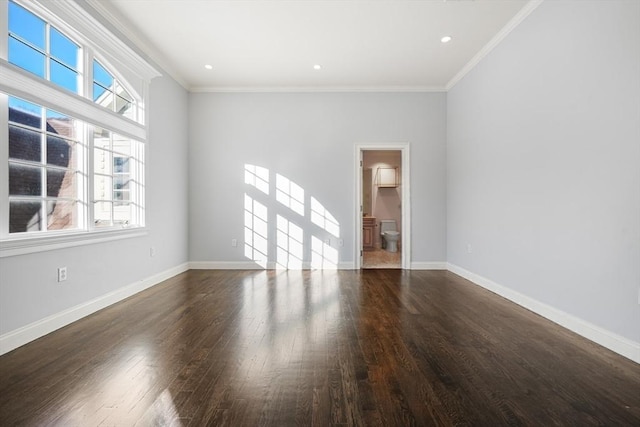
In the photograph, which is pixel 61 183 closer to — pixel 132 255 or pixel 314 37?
pixel 132 255

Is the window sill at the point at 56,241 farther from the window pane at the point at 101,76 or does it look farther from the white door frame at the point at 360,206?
the white door frame at the point at 360,206

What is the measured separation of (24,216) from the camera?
8.12 ft

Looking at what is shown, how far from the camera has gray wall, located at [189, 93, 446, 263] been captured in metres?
5.33

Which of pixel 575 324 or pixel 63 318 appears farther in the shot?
A: pixel 63 318

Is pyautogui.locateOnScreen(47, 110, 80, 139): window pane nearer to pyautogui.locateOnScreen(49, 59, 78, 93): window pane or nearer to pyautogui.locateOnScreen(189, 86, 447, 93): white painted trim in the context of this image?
A: pyautogui.locateOnScreen(49, 59, 78, 93): window pane

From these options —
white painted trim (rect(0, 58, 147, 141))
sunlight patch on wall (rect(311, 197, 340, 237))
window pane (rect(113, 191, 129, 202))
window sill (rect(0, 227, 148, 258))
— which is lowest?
window sill (rect(0, 227, 148, 258))

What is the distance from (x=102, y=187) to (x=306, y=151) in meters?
3.07

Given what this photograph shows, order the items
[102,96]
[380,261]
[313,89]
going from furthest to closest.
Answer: [380,261] → [313,89] → [102,96]

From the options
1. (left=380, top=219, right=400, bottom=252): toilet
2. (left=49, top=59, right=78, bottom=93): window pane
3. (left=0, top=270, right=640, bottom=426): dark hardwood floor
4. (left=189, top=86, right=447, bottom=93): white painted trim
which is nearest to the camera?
(left=0, top=270, right=640, bottom=426): dark hardwood floor

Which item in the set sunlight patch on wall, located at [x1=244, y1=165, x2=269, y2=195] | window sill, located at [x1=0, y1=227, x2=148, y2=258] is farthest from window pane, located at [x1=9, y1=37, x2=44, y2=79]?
sunlight patch on wall, located at [x1=244, y1=165, x2=269, y2=195]

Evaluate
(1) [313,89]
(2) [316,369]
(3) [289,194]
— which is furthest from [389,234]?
(2) [316,369]

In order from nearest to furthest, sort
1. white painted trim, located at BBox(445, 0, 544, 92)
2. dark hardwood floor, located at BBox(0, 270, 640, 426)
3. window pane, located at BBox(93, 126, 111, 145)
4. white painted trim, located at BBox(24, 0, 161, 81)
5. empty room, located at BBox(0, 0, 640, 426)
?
dark hardwood floor, located at BBox(0, 270, 640, 426) < empty room, located at BBox(0, 0, 640, 426) < white painted trim, located at BBox(24, 0, 161, 81) < white painted trim, located at BBox(445, 0, 544, 92) < window pane, located at BBox(93, 126, 111, 145)

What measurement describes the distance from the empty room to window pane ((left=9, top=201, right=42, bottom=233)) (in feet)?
0.06

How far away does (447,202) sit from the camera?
532cm
